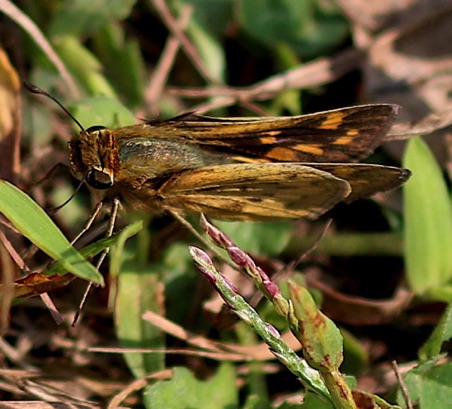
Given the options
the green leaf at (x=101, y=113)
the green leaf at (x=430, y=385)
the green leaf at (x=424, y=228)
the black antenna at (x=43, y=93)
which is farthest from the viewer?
the green leaf at (x=424, y=228)

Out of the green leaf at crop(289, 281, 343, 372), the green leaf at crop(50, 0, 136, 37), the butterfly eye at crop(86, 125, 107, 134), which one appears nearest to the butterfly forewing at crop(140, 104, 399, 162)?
the butterfly eye at crop(86, 125, 107, 134)

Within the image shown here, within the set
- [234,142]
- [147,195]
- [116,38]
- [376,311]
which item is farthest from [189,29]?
[376,311]

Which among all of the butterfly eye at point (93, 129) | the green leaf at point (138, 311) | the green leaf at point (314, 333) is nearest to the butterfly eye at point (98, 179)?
the butterfly eye at point (93, 129)

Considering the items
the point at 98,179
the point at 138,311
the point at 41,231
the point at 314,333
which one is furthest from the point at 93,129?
the point at 314,333

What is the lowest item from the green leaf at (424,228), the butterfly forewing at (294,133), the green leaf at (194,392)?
the green leaf at (194,392)

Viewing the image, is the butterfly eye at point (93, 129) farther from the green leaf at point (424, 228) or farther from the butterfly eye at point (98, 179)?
the green leaf at point (424, 228)

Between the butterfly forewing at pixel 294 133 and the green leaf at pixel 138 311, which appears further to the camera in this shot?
the butterfly forewing at pixel 294 133

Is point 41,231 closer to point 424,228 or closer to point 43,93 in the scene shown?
point 43,93
